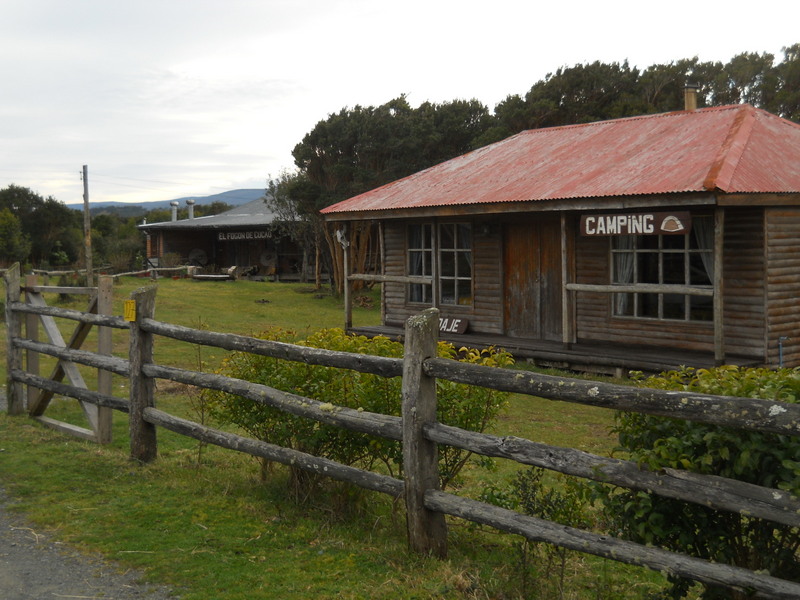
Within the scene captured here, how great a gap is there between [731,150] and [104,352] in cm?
963

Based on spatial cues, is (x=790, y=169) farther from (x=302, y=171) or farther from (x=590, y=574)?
(x=302, y=171)

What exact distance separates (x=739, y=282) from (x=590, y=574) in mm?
8478

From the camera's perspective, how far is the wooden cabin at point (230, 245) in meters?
41.1

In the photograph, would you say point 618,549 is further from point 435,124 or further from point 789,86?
point 789,86

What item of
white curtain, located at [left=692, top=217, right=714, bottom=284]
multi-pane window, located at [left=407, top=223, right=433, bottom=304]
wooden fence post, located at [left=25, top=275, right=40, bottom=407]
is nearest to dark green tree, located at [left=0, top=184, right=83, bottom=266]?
multi-pane window, located at [left=407, top=223, right=433, bottom=304]

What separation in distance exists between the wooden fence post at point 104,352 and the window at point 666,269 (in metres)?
8.61

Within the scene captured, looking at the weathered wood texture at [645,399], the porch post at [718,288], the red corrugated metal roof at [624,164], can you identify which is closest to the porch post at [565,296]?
the red corrugated metal roof at [624,164]

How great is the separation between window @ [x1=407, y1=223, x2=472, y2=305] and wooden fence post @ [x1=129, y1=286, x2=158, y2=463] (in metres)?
9.74

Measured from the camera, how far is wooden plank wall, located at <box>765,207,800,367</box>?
40.0 feet

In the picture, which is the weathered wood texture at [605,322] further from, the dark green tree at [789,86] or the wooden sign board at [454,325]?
the dark green tree at [789,86]

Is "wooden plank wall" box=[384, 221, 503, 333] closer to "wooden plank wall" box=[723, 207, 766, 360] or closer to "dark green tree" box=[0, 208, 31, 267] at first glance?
"wooden plank wall" box=[723, 207, 766, 360]

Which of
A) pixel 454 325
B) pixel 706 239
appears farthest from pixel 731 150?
pixel 454 325

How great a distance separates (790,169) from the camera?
12867mm

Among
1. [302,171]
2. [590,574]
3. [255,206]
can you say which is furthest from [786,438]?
[255,206]
